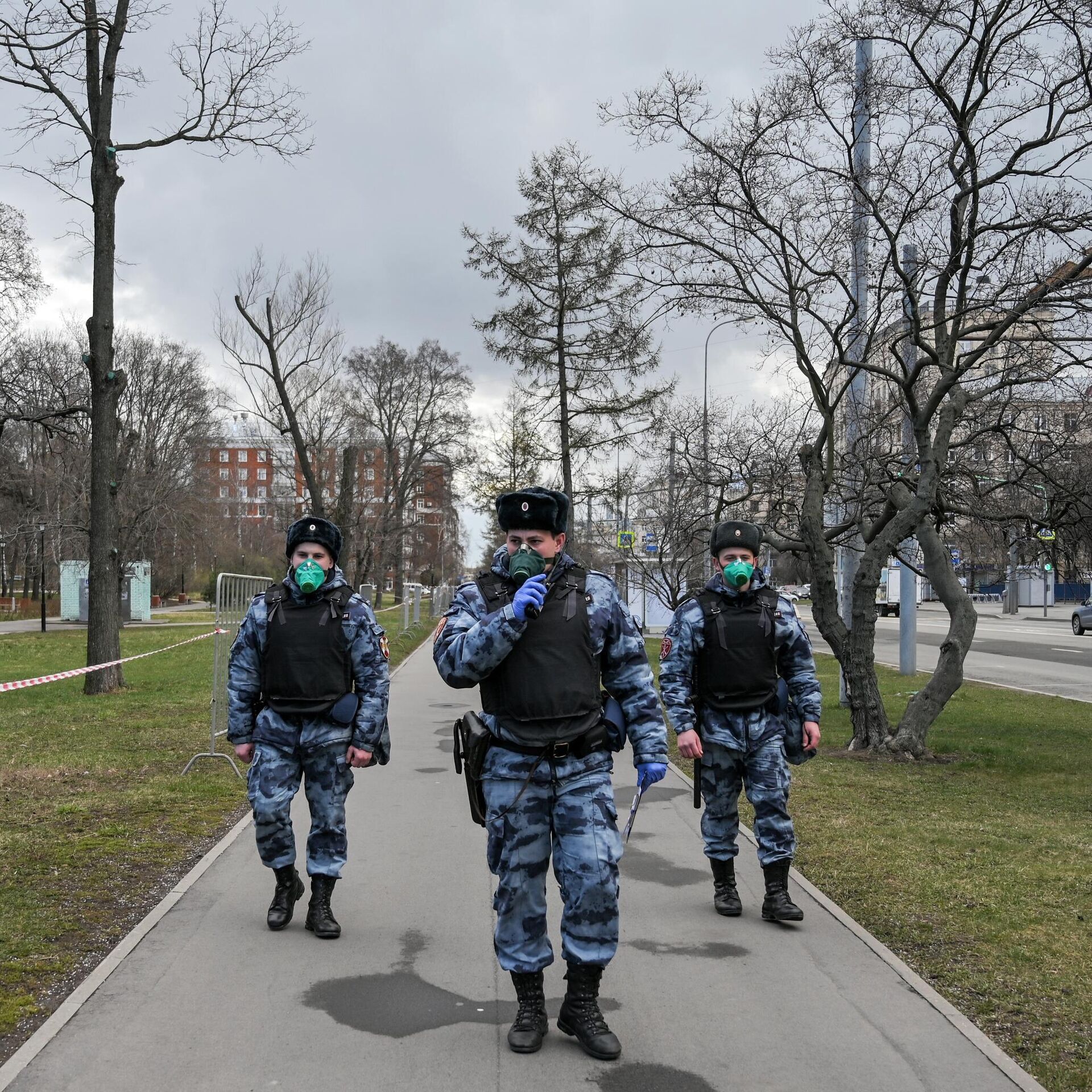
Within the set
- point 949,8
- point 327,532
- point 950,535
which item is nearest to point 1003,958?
point 327,532

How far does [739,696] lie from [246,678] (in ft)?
7.76

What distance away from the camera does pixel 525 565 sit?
411 centimetres

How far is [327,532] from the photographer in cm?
555

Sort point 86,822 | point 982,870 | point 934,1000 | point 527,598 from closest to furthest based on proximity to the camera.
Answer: point 527,598 → point 934,1000 → point 982,870 → point 86,822

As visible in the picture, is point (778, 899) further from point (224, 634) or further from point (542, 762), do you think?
point (224, 634)

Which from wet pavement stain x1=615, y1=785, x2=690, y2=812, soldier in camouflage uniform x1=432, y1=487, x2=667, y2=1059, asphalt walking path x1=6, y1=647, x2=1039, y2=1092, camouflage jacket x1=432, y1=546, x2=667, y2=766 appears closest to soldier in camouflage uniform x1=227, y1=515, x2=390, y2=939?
asphalt walking path x1=6, y1=647, x2=1039, y2=1092

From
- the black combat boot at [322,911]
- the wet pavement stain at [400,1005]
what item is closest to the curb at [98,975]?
the black combat boot at [322,911]

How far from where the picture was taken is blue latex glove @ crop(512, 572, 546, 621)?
3.88m

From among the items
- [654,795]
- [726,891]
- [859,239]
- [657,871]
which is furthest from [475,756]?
[859,239]

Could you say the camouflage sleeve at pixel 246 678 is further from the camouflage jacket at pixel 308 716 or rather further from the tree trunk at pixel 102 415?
the tree trunk at pixel 102 415

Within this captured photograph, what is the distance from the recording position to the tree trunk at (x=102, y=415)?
53.9 feet

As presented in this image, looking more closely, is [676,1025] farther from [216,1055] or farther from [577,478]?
[577,478]

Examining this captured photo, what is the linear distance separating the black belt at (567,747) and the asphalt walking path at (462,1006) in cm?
99

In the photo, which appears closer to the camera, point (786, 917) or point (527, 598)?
point (527, 598)
